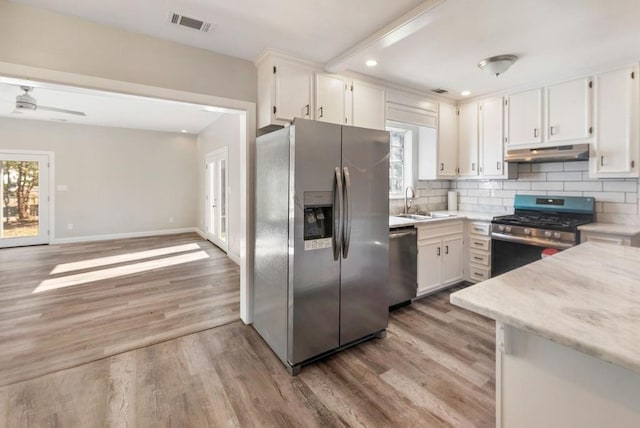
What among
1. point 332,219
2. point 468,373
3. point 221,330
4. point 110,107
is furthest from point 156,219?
point 468,373

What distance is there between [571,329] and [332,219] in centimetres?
158

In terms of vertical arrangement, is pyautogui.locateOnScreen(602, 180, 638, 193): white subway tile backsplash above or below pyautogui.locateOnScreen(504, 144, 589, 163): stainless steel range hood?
below

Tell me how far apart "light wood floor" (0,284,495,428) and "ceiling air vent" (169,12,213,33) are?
2.52 metres

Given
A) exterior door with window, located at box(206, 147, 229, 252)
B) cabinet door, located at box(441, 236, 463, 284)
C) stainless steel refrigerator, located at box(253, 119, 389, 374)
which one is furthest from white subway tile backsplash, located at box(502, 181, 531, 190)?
exterior door with window, located at box(206, 147, 229, 252)

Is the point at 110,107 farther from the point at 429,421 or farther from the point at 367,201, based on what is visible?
the point at 429,421

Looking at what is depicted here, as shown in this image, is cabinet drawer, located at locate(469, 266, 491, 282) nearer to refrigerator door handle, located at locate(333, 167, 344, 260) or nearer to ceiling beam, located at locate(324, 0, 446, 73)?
refrigerator door handle, located at locate(333, 167, 344, 260)

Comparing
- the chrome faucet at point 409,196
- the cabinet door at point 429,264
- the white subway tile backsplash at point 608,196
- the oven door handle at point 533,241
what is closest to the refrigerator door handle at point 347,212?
the cabinet door at point 429,264

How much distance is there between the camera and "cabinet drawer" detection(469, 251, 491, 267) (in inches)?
139

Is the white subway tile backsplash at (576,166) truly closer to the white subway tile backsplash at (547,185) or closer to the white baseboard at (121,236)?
the white subway tile backsplash at (547,185)

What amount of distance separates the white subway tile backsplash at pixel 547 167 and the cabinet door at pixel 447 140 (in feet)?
2.92

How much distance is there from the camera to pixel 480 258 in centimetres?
360

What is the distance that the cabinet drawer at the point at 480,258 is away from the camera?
3523 millimetres

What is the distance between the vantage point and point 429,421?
1699 mm

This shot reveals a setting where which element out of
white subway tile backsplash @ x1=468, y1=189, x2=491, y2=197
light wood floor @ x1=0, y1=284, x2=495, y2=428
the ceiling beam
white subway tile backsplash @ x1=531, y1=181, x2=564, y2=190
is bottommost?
light wood floor @ x1=0, y1=284, x2=495, y2=428
